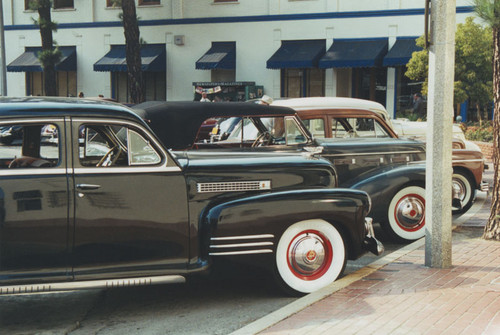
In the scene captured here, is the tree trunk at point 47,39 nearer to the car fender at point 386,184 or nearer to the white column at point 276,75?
the white column at point 276,75

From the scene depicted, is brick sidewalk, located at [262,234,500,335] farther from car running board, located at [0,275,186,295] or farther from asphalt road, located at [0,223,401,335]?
car running board, located at [0,275,186,295]

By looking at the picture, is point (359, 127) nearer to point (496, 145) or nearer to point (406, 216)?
point (406, 216)

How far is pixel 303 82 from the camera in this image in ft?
93.9

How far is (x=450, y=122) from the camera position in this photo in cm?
658

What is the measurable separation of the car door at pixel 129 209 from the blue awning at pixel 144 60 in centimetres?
2465

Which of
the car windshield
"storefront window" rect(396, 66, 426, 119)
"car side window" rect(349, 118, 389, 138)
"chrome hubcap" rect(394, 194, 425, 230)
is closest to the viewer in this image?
the car windshield

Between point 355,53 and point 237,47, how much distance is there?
5.81m

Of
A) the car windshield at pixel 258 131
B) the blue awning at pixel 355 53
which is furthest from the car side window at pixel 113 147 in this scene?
the blue awning at pixel 355 53

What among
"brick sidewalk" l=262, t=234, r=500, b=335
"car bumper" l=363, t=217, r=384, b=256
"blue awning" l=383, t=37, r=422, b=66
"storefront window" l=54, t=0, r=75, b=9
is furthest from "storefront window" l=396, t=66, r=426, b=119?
"car bumper" l=363, t=217, r=384, b=256

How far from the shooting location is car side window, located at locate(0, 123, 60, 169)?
5449 millimetres

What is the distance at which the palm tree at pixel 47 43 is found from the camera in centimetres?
2797

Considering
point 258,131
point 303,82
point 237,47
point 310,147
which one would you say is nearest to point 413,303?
point 310,147

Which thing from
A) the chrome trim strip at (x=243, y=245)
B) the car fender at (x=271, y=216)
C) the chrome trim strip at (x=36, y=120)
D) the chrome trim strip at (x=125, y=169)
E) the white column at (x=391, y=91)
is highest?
the white column at (x=391, y=91)

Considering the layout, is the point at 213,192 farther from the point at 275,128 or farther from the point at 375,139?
the point at 375,139
